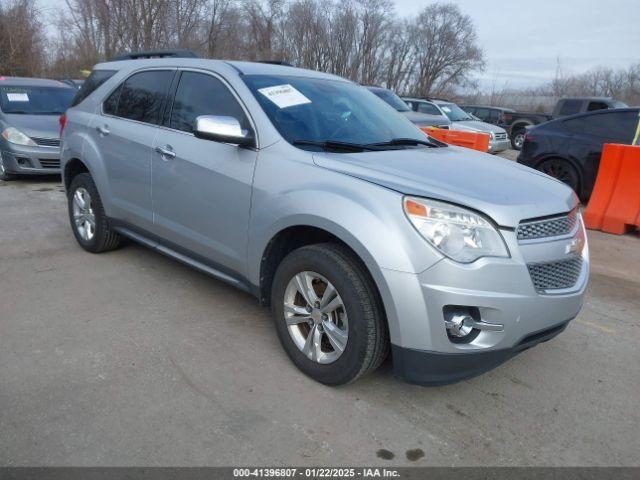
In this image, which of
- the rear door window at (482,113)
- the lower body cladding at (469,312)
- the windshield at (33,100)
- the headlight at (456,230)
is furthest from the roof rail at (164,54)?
the rear door window at (482,113)

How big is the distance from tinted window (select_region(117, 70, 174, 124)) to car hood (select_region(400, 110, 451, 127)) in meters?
9.38

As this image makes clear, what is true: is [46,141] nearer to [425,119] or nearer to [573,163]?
[573,163]

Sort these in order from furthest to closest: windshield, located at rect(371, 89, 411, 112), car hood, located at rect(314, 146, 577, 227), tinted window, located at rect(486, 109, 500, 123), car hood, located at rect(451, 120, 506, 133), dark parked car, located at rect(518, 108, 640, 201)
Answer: tinted window, located at rect(486, 109, 500, 123), car hood, located at rect(451, 120, 506, 133), windshield, located at rect(371, 89, 411, 112), dark parked car, located at rect(518, 108, 640, 201), car hood, located at rect(314, 146, 577, 227)

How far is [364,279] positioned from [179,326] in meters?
1.60

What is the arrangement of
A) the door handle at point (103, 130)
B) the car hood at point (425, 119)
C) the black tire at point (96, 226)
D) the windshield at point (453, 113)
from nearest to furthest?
the door handle at point (103, 130), the black tire at point (96, 226), the car hood at point (425, 119), the windshield at point (453, 113)

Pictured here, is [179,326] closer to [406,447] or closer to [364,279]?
[364,279]

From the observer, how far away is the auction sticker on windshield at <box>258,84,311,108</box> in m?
3.43

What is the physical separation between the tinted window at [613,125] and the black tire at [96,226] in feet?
24.3

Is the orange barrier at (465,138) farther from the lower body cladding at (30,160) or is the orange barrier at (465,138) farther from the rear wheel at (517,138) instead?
the rear wheel at (517,138)

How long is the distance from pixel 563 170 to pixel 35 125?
8692 millimetres

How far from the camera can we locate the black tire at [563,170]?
8430mm

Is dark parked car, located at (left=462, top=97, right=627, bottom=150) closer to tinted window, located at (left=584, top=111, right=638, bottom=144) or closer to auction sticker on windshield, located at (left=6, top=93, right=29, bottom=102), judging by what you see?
tinted window, located at (left=584, top=111, right=638, bottom=144)

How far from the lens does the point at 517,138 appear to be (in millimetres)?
21156

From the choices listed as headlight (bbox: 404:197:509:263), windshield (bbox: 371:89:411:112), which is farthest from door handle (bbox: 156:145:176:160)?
windshield (bbox: 371:89:411:112)
